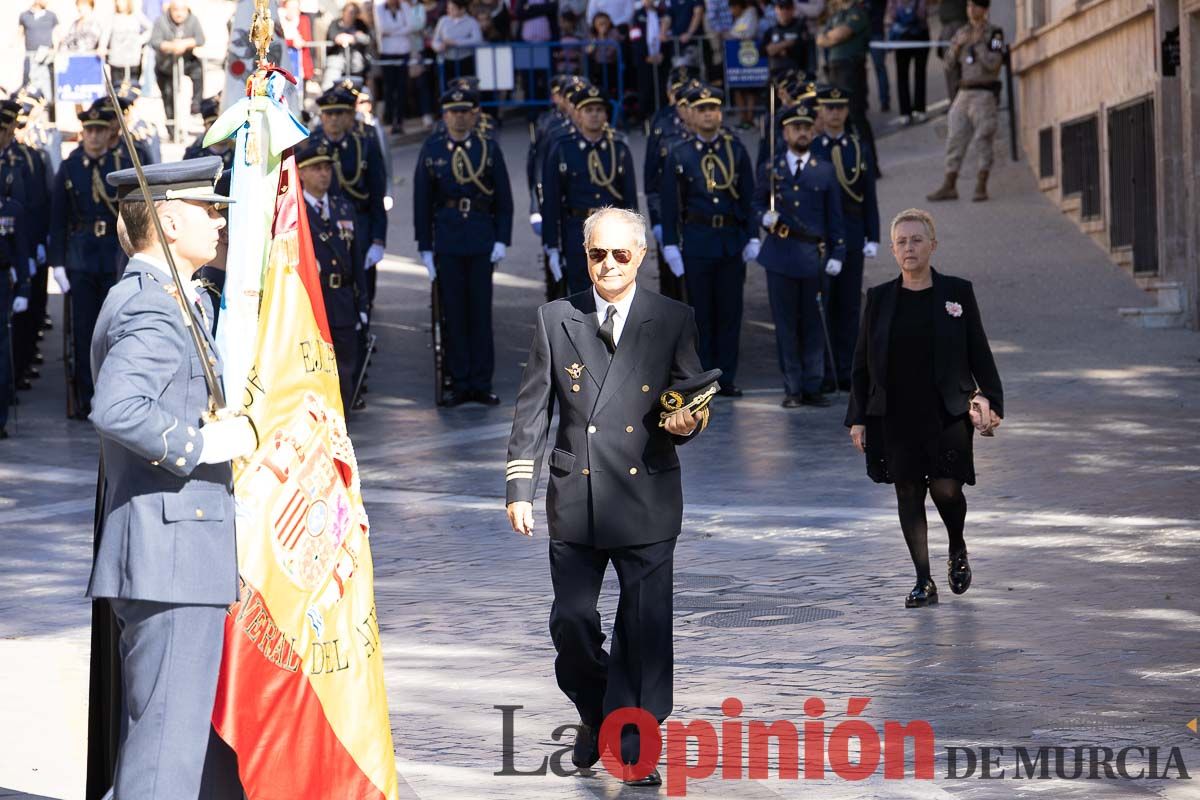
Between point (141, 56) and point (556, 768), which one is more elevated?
point (141, 56)

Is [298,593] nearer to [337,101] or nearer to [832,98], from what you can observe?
[832,98]

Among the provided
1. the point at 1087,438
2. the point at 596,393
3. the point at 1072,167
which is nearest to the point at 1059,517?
the point at 1087,438

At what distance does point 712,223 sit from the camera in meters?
15.8

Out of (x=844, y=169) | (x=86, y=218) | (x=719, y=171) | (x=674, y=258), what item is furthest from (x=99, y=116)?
(x=844, y=169)

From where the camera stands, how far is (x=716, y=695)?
23.7 feet

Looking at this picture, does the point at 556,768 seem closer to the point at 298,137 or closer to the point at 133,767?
the point at 133,767

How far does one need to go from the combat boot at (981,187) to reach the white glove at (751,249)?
7.38m

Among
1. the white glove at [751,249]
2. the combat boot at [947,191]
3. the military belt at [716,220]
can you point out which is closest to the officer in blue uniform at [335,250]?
the military belt at [716,220]

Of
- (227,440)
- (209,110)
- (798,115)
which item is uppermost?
(209,110)

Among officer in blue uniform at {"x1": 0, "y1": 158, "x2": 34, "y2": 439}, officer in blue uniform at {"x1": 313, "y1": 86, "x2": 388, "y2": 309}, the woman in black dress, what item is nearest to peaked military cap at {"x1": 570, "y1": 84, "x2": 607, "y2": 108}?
officer in blue uniform at {"x1": 313, "y1": 86, "x2": 388, "y2": 309}

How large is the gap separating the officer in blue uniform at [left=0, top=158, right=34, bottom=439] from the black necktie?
926 centimetres

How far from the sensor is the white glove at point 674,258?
15922 millimetres

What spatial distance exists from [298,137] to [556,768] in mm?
2185

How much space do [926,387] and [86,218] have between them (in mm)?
8963
